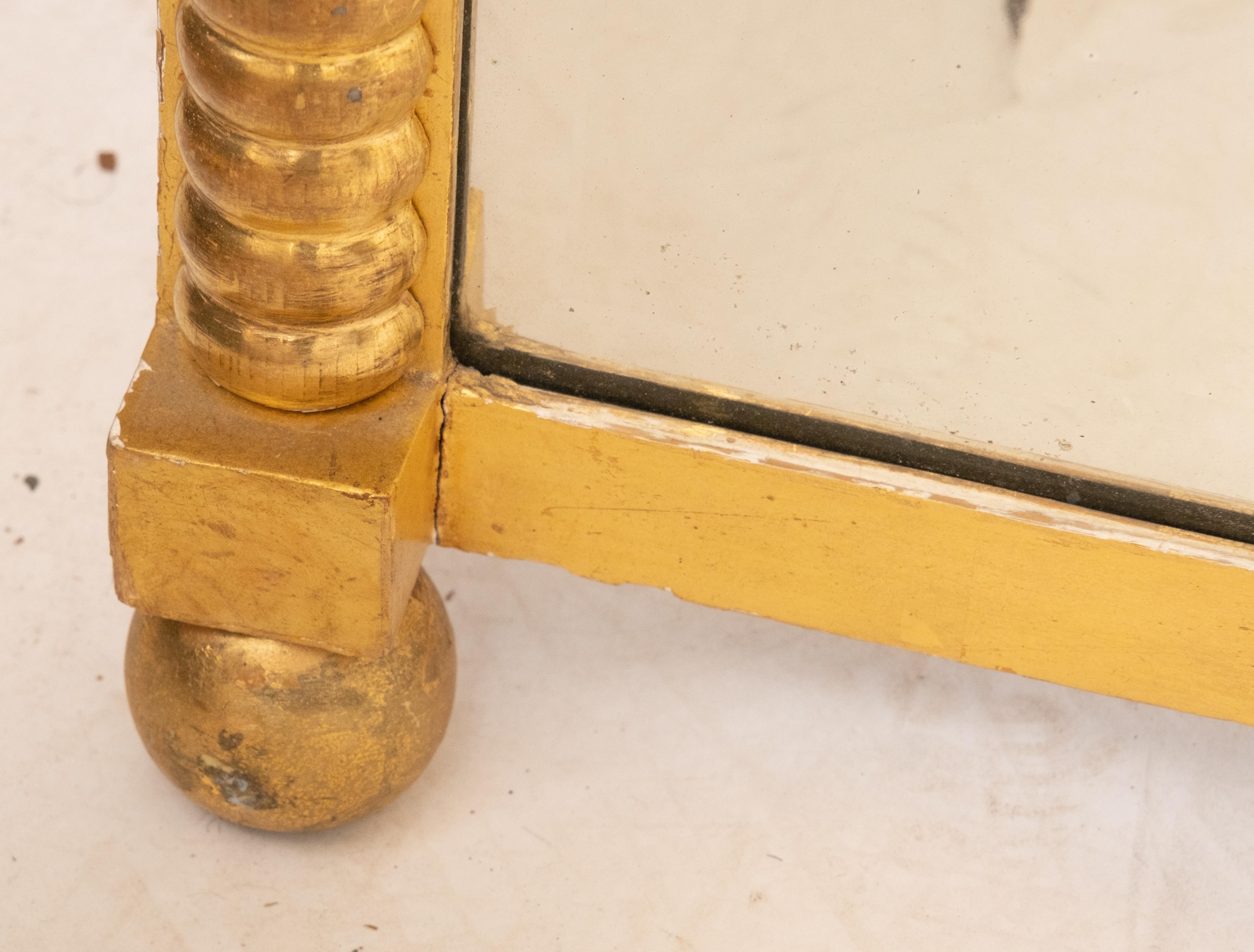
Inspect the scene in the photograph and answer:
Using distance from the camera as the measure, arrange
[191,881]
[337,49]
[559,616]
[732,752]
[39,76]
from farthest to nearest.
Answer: [39,76] < [559,616] < [732,752] < [191,881] < [337,49]

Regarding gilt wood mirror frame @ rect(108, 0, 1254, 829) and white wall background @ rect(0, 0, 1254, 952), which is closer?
gilt wood mirror frame @ rect(108, 0, 1254, 829)

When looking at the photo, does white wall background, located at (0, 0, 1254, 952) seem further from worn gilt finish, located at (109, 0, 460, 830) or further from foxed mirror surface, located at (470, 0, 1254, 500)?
foxed mirror surface, located at (470, 0, 1254, 500)

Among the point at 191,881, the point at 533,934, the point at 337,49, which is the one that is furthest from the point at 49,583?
the point at 337,49

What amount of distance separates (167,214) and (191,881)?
0.42 metres

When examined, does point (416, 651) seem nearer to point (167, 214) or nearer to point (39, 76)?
point (167, 214)

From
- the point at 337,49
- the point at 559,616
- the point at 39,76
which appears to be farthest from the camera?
the point at 39,76

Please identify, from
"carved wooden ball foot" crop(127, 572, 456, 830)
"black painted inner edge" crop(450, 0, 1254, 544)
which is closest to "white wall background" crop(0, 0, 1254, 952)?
"carved wooden ball foot" crop(127, 572, 456, 830)

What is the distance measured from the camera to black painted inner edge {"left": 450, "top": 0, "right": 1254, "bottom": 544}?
97cm

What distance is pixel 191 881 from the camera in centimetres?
99

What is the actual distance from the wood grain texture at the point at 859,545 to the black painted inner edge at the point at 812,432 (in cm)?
1

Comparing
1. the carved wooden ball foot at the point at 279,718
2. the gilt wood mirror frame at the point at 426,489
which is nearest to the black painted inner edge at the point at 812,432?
the gilt wood mirror frame at the point at 426,489

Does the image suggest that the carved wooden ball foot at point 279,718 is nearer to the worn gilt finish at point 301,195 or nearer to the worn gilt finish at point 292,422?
the worn gilt finish at point 292,422

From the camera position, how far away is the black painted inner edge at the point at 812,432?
3.20 ft

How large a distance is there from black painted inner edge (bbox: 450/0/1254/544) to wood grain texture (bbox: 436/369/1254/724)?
0.04ft
